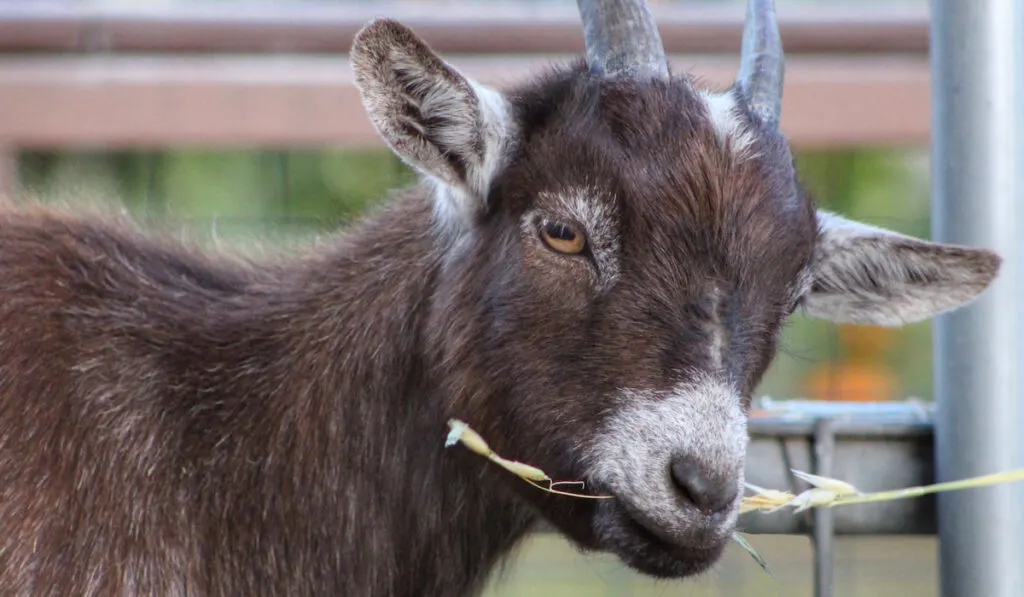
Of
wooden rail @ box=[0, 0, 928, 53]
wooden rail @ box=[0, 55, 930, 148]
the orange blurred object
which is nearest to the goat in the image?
wooden rail @ box=[0, 55, 930, 148]

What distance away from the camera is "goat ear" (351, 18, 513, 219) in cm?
314

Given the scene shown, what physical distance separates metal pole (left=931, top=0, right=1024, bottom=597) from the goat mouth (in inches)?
25.6

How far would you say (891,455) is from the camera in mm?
3598

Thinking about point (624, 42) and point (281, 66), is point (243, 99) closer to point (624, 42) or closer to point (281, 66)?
point (281, 66)

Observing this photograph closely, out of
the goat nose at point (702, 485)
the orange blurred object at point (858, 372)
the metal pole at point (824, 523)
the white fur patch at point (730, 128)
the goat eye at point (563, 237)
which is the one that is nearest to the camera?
the goat nose at point (702, 485)

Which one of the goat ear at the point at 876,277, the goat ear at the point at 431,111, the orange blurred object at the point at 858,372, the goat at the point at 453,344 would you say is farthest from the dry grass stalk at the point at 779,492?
the orange blurred object at the point at 858,372

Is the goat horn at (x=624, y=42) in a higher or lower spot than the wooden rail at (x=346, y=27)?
lower

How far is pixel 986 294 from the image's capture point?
3273mm

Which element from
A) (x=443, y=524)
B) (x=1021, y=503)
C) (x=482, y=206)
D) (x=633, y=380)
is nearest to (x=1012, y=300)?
(x=1021, y=503)

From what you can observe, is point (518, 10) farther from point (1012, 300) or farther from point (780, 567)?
point (1012, 300)

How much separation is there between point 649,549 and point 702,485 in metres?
0.27

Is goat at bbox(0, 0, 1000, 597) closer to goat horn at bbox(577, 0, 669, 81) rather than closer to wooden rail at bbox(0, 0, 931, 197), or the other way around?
goat horn at bbox(577, 0, 669, 81)

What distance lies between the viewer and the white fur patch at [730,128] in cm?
327

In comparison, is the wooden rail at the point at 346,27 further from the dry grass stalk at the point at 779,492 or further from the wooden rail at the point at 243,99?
the dry grass stalk at the point at 779,492
